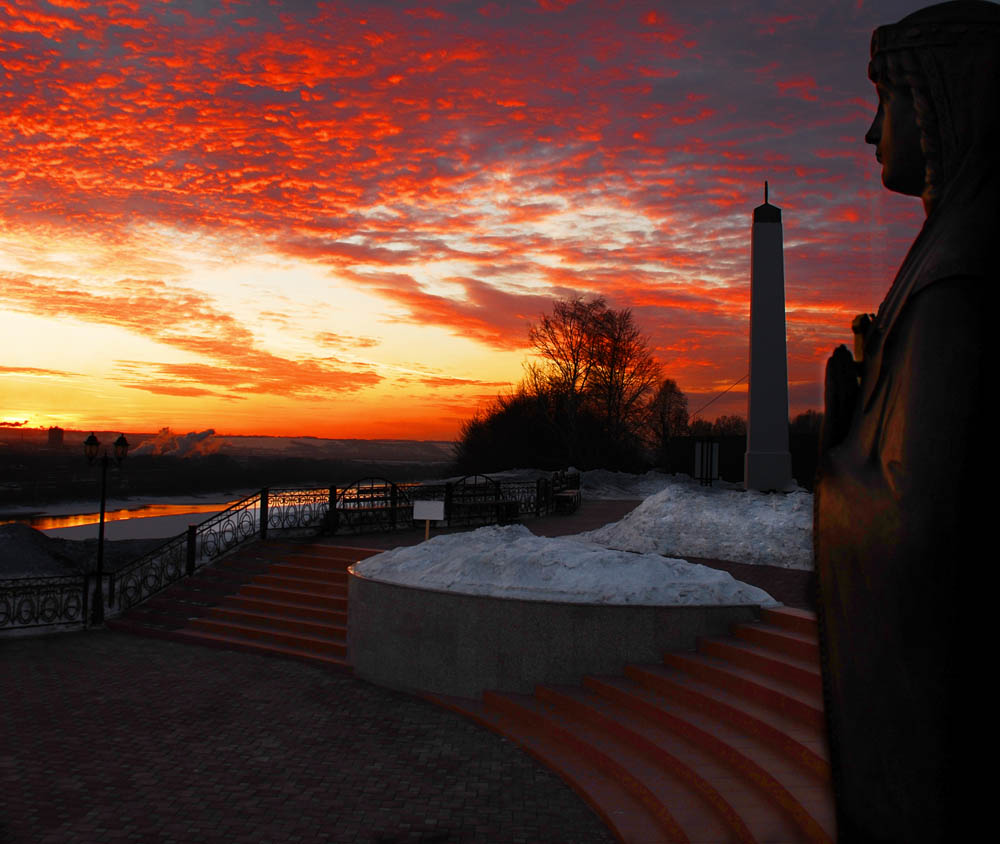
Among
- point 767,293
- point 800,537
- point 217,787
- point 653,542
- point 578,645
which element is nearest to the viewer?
point 217,787

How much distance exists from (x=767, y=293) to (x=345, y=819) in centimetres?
1550

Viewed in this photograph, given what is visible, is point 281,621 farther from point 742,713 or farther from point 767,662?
point 742,713

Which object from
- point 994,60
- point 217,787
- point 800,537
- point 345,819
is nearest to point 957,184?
point 994,60

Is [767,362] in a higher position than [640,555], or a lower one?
higher

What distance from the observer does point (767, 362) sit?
1873 centimetres

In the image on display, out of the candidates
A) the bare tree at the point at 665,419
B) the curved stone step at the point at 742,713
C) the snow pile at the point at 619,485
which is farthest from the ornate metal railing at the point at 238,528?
the bare tree at the point at 665,419

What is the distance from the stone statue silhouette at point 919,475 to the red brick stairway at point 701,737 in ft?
13.9

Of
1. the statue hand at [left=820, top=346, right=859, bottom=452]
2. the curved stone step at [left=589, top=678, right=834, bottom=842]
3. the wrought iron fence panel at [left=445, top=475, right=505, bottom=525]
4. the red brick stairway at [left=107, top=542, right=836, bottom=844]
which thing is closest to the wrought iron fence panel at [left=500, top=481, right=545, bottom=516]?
the wrought iron fence panel at [left=445, top=475, right=505, bottom=525]

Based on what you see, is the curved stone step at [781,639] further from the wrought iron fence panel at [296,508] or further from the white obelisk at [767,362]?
the wrought iron fence panel at [296,508]

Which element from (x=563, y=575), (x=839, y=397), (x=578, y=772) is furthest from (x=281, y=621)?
(x=839, y=397)

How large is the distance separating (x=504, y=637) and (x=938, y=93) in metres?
9.11

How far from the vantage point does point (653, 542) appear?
A: 1605cm

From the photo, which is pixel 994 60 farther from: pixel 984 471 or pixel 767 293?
pixel 767 293

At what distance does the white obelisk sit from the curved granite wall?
10.3 meters
